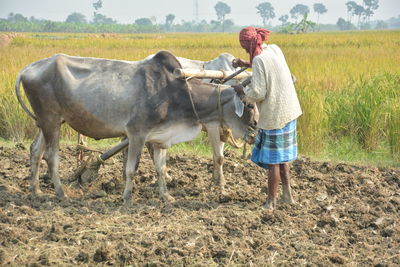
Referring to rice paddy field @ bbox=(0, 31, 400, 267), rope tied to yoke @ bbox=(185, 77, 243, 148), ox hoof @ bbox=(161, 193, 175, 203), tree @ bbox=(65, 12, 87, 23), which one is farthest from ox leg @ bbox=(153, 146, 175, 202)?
tree @ bbox=(65, 12, 87, 23)

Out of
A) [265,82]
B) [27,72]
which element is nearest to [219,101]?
[265,82]

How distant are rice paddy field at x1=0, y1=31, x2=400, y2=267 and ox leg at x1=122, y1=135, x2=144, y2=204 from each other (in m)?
0.14

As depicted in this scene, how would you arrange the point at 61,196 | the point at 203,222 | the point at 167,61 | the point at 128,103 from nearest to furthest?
the point at 203,222
the point at 128,103
the point at 167,61
the point at 61,196

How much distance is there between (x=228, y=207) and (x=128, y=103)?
137cm

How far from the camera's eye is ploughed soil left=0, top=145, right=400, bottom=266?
4195 millimetres

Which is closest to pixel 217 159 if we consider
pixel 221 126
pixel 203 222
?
pixel 221 126

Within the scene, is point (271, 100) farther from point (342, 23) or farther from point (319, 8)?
point (319, 8)

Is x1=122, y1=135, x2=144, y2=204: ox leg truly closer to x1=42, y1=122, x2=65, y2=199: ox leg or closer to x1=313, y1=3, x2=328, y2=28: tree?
x1=42, y1=122, x2=65, y2=199: ox leg

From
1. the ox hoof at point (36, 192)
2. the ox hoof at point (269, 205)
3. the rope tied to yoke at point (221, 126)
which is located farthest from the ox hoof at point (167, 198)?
the ox hoof at point (36, 192)

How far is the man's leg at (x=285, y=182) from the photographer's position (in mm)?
5340

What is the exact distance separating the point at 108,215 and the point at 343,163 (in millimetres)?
3347

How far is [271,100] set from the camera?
498cm

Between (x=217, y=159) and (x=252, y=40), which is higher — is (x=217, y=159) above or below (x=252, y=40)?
below

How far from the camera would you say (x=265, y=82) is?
494 cm
